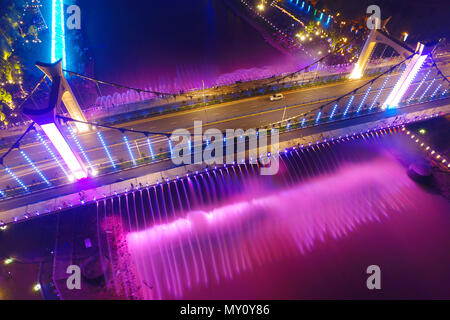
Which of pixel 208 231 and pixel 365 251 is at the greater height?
pixel 208 231

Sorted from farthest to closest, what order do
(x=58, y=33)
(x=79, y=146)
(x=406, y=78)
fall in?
(x=58, y=33), (x=406, y=78), (x=79, y=146)

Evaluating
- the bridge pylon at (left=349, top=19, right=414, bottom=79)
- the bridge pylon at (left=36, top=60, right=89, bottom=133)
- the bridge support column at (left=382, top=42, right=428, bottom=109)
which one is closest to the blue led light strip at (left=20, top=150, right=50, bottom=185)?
the bridge pylon at (left=36, top=60, right=89, bottom=133)

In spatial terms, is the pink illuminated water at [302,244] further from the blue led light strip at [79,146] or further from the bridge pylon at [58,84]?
the bridge pylon at [58,84]

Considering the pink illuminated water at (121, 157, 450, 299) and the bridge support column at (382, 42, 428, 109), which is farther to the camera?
the bridge support column at (382, 42, 428, 109)

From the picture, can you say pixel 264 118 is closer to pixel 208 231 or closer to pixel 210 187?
pixel 210 187

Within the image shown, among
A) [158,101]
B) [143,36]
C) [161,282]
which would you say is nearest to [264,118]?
[158,101]

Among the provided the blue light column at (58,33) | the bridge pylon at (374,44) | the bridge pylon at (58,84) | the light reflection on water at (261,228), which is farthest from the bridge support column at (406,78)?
the blue light column at (58,33)

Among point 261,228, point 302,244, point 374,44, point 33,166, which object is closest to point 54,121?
point 33,166

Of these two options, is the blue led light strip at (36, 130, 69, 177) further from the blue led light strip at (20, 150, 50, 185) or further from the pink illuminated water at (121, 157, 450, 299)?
the pink illuminated water at (121, 157, 450, 299)

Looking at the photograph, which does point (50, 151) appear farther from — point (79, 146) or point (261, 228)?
point (261, 228)
